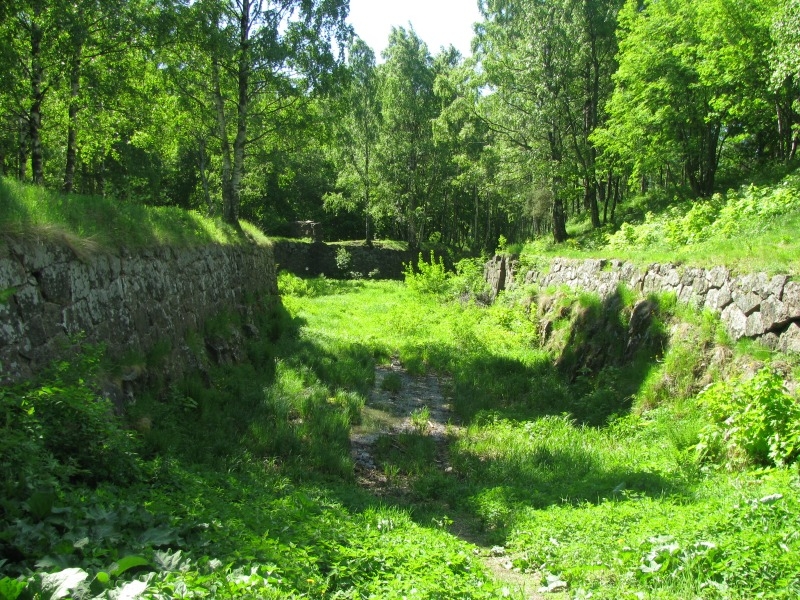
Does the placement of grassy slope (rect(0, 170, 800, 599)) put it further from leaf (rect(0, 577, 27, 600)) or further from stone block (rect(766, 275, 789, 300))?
stone block (rect(766, 275, 789, 300))

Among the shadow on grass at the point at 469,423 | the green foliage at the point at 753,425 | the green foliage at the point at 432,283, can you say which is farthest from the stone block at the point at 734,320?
the green foliage at the point at 432,283

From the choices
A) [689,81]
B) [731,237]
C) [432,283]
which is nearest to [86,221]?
[731,237]

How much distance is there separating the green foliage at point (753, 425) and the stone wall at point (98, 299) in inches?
256

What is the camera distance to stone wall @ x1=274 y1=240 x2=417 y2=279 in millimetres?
29359

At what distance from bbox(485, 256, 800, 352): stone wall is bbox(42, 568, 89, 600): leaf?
6884 mm

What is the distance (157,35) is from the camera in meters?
12.2

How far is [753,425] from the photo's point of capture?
5133mm

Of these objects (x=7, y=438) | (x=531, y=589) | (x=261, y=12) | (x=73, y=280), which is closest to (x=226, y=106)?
(x=261, y=12)

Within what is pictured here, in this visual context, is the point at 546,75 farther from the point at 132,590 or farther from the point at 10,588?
the point at 10,588

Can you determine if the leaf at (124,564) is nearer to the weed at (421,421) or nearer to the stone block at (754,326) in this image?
the weed at (421,421)

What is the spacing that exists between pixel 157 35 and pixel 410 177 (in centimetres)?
2080

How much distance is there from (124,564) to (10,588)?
0.49 m

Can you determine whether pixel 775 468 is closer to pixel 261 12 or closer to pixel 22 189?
pixel 22 189

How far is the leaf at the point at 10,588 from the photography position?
215 centimetres
